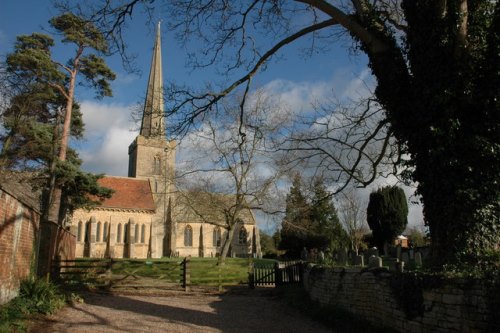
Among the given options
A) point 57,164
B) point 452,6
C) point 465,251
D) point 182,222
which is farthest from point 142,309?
point 182,222

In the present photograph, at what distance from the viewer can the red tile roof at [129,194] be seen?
52269mm

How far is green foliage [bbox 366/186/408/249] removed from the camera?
39188 mm

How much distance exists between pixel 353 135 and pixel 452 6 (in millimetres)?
4390

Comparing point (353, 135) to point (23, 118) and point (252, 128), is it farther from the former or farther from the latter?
point (23, 118)

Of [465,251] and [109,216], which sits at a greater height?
[109,216]

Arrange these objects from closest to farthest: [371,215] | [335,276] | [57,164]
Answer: [335,276], [57,164], [371,215]

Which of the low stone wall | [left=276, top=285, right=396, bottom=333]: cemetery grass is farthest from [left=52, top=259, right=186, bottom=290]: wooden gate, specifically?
the low stone wall

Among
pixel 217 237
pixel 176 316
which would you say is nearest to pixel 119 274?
pixel 176 316

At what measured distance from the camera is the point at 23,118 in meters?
14.7

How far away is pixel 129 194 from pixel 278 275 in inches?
1533

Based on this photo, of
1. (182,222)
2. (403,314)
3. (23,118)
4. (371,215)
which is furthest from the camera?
(182,222)

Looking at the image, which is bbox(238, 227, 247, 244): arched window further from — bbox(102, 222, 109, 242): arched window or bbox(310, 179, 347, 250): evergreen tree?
bbox(310, 179, 347, 250): evergreen tree

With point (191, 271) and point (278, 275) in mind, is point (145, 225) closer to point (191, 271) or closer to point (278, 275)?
point (191, 271)

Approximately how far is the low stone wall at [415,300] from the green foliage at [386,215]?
29362 millimetres
